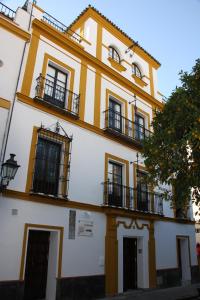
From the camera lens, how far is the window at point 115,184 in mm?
12327

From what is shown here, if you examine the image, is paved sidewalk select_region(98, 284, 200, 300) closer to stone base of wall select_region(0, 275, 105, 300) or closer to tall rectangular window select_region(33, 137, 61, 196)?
stone base of wall select_region(0, 275, 105, 300)

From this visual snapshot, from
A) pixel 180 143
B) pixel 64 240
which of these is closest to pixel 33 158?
pixel 64 240

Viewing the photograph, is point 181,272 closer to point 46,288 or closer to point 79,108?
point 46,288

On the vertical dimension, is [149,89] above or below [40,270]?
Result: above

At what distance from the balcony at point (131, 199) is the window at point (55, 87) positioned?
12.9ft

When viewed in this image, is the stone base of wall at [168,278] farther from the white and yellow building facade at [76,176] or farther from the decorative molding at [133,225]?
the decorative molding at [133,225]

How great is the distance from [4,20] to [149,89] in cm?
942

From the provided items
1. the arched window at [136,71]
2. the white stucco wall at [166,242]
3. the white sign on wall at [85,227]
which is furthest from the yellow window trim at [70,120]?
the arched window at [136,71]

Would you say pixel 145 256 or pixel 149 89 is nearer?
pixel 145 256

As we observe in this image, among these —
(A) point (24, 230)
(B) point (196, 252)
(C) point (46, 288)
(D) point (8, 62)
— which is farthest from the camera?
(B) point (196, 252)

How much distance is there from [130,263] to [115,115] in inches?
272

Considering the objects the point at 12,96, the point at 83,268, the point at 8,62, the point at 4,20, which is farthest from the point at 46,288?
the point at 4,20

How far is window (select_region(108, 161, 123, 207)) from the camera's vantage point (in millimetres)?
12327

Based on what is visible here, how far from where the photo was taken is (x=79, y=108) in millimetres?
12203
